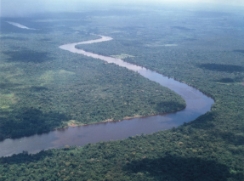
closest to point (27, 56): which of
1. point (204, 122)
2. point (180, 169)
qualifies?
point (204, 122)

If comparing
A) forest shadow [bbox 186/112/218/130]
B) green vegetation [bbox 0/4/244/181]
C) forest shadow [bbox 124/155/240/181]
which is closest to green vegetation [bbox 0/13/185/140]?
forest shadow [bbox 186/112/218/130]

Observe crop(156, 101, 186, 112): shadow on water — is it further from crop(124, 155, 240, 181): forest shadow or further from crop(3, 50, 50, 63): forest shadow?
crop(3, 50, 50, 63): forest shadow

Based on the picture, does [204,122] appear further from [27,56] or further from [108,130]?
[27,56]

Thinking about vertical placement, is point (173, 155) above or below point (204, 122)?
below

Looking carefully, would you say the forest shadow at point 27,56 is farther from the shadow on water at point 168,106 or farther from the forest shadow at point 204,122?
the forest shadow at point 204,122

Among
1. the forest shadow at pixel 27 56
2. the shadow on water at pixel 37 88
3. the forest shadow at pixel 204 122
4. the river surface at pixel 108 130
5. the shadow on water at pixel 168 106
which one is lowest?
the river surface at pixel 108 130

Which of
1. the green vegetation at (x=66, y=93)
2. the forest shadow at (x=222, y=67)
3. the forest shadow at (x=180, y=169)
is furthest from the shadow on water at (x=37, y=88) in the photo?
the forest shadow at (x=222, y=67)
